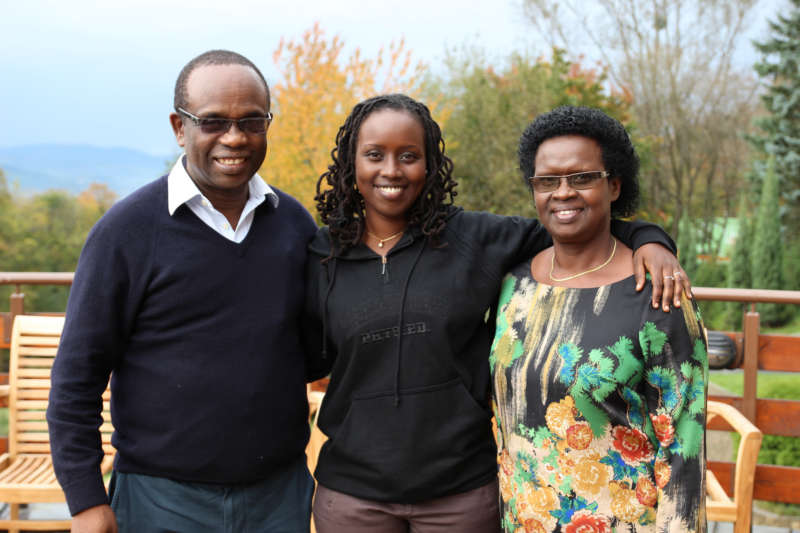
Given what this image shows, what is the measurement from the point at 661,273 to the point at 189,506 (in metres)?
→ 1.38

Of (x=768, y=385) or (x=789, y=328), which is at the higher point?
(x=768, y=385)

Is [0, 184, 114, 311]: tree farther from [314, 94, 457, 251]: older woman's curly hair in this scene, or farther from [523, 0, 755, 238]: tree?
[523, 0, 755, 238]: tree

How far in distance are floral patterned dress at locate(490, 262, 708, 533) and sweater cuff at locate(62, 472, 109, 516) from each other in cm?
107

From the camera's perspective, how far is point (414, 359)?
1.89 metres

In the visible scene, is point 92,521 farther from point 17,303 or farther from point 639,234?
point 17,303

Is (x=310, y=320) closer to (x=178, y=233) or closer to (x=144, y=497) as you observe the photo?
(x=178, y=233)

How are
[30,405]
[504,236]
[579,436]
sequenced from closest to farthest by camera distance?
[579,436], [504,236], [30,405]

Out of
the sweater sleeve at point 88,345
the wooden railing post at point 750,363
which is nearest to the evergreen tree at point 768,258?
the wooden railing post at point 750,363

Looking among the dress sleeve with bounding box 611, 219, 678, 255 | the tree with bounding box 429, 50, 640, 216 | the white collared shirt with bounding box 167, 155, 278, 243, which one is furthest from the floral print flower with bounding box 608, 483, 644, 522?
the tree with bounding box 429, 50, 640, 216

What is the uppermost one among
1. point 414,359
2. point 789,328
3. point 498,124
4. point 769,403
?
point 498,124

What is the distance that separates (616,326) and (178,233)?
115 centimetres

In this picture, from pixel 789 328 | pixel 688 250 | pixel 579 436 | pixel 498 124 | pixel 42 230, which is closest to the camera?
pixel 579 436

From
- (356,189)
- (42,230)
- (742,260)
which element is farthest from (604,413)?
(742,260)

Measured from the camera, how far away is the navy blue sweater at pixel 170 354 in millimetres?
1805
